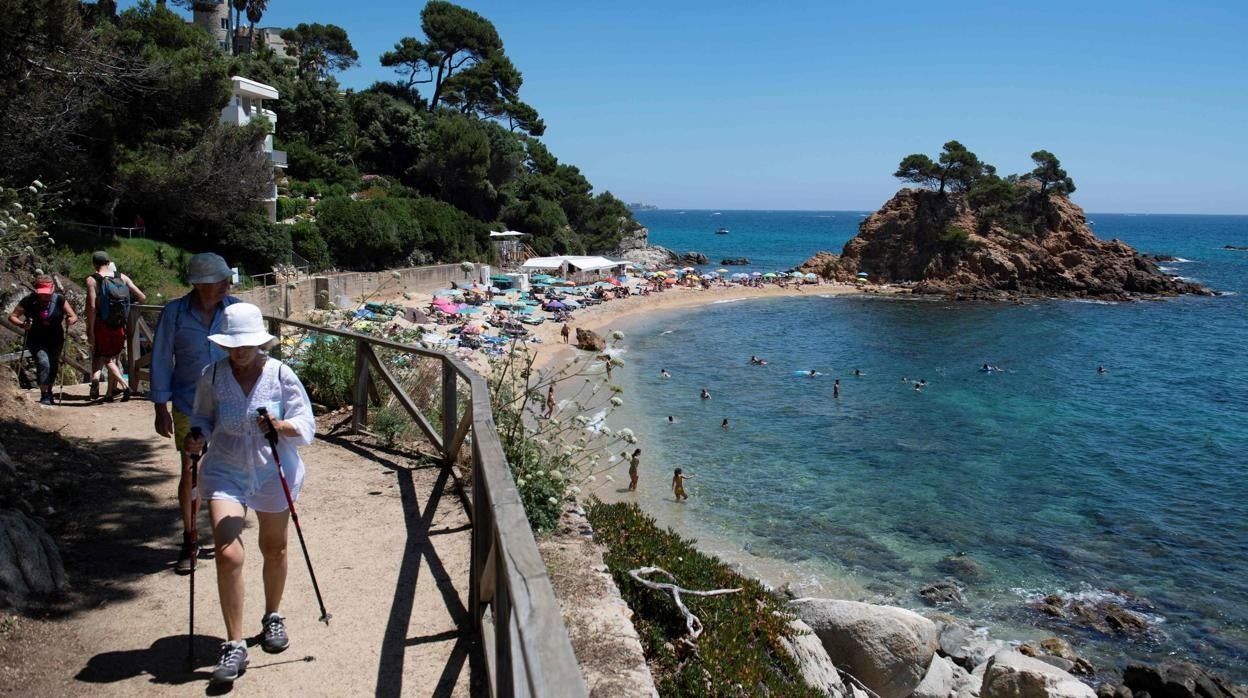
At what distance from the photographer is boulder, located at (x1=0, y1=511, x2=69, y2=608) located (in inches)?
165

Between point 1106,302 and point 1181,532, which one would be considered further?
point 1106,302

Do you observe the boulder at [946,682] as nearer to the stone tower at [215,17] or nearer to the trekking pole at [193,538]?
the trekking pole at [193,538]

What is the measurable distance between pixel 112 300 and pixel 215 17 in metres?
72.3

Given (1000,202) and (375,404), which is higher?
(1000,202)

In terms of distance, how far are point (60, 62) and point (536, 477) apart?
703cm

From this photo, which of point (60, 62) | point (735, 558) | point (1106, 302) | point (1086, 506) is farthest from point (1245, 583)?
point (1106, 302)

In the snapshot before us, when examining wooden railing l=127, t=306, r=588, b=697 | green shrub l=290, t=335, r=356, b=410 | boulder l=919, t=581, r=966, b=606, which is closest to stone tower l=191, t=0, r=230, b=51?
green shrub l=290, t=335, r=356, b=410

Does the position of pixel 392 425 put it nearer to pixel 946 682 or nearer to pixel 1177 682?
pixel 946 682

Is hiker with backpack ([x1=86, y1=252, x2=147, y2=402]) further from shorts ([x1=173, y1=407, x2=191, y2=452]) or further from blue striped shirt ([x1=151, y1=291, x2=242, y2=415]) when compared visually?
blue striped shirt ([x1=151, y1=291, x2=242, y2=415])

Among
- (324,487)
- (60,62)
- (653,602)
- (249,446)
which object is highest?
(60,62)

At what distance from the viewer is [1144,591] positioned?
14.1m

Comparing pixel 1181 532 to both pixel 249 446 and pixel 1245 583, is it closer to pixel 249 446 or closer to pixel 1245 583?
pixel 1245 583

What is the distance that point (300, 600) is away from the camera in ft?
15.0

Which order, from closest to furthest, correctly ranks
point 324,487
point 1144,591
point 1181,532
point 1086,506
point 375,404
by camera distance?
point 324,487
point 375,404
point 1144,591
point 1181,532
point 1086,506
